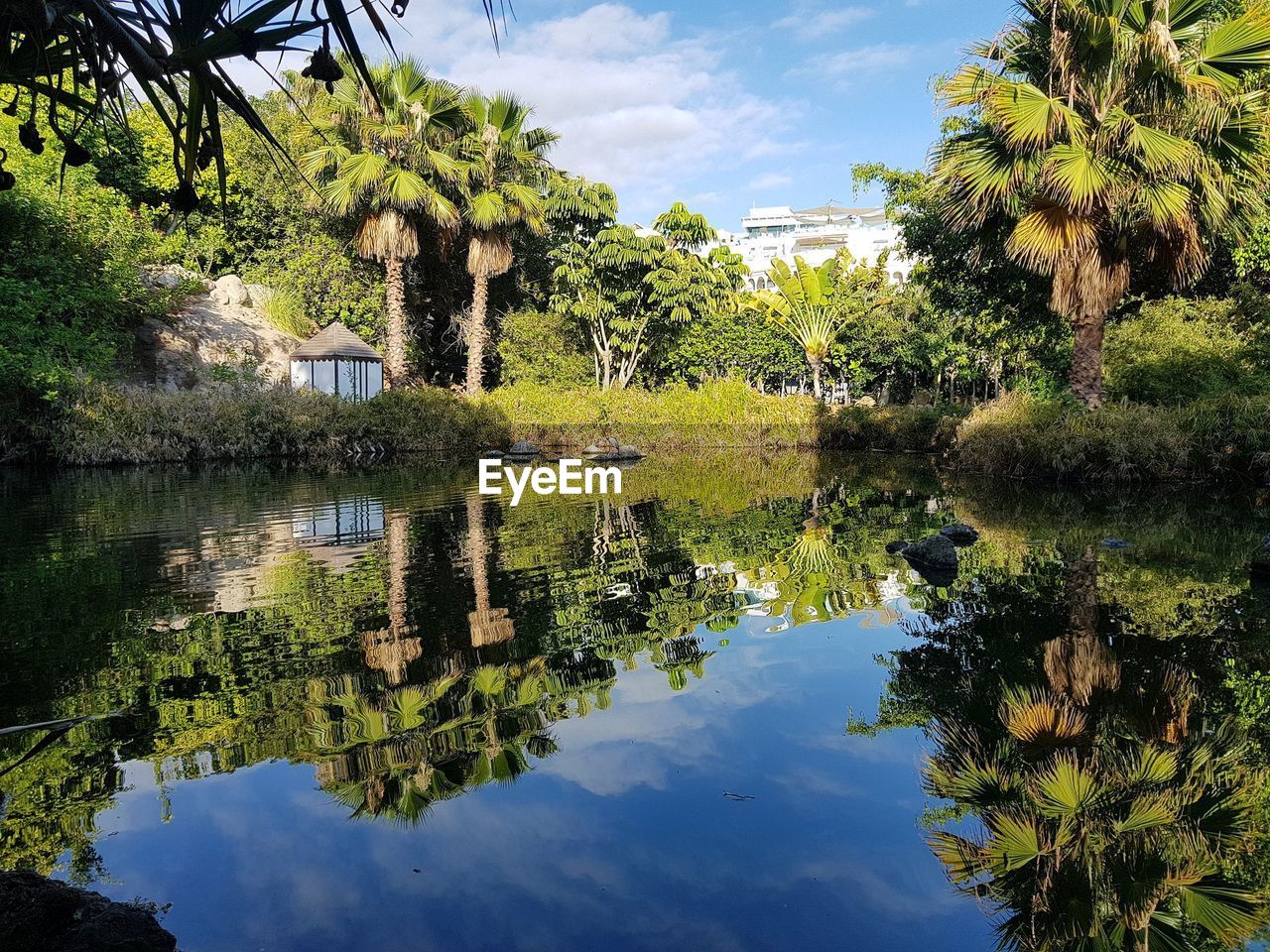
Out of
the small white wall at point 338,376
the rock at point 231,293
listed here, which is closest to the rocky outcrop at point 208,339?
the rock at point 231,293

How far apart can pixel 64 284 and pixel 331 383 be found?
957cm

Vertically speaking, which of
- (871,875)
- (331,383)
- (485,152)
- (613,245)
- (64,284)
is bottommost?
(871,875)

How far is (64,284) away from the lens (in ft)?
66.6

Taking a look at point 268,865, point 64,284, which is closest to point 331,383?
point 64,284

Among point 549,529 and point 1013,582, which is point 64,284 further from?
point 1013,582

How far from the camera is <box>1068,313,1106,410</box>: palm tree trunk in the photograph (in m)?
15.2

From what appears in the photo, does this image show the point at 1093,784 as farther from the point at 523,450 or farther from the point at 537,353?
the point at 537,353

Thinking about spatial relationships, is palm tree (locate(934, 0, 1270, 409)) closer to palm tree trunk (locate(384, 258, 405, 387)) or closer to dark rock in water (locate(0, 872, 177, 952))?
dark rock in water (locate(0, 872, 177, 952))

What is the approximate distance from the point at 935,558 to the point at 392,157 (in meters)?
23.7

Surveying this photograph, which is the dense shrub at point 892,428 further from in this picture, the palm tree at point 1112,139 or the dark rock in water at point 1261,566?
the dark rock in water at point 1261,566

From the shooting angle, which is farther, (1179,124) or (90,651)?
(1179,124)

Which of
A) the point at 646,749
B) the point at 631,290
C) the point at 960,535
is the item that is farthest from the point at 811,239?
the point at 646,749

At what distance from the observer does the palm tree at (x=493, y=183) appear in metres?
27.2

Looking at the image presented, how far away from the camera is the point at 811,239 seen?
7094cm
